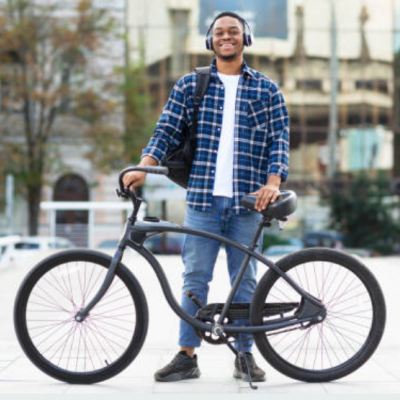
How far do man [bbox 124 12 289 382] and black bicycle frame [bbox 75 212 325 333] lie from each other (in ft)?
0.58

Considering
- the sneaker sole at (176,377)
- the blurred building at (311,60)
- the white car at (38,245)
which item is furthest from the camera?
the blurred building at (311,60)

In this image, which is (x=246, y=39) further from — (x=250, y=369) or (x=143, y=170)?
(x=250, y=369)

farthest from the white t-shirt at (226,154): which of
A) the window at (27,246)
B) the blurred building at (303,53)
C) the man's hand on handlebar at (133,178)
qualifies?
the blurred building at (303,53)

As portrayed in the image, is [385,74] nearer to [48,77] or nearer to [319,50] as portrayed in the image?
[319,50]

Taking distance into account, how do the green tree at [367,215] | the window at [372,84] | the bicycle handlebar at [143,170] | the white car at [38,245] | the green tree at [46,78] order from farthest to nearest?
the window at [372,84], the green tree at [367,215], the green tree at [46,78], the white car at [38,245], the bicycle handlebar at [143,170]

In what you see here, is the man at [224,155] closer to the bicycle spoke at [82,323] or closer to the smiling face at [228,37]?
the smiling face at [228,37]

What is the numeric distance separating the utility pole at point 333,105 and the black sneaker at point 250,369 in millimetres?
29832

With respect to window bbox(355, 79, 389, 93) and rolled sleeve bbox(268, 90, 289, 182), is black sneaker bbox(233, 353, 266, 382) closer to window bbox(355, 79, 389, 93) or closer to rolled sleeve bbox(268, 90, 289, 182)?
rolled sleeve bbox(268, 90, 289, 182)

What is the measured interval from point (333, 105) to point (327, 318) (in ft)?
101

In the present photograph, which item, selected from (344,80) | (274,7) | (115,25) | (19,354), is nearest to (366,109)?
(344,80)

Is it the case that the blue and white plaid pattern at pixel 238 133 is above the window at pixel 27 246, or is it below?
above

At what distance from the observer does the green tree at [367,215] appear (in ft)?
106

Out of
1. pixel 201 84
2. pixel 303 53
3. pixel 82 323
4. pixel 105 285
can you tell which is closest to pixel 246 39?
pixel 201 84

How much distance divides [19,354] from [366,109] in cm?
3066
